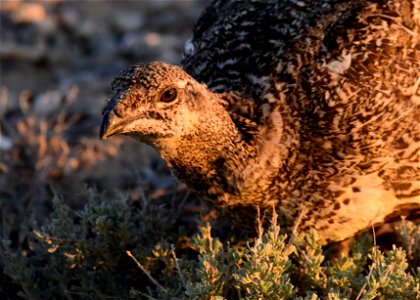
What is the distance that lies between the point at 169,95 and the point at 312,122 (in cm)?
75

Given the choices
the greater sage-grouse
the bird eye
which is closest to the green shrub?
the greater sage-grouse

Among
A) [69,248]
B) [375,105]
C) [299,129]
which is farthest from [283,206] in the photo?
[69,248]

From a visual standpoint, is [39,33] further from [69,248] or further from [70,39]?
[69,248]

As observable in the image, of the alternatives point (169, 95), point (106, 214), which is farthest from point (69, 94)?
point (169, 95)

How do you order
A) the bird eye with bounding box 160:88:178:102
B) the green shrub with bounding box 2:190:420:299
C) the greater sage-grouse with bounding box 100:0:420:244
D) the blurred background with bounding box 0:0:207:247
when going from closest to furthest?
the green shrub with bounding box 2:190:420:299, the bird eye with bounding box 160:88:178:102, the greater sage-grouse with bounding box 100:0:420:244, the blurred background with bounding box 0:0:207:247

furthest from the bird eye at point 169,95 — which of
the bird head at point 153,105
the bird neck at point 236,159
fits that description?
the bird neck at point 236,159

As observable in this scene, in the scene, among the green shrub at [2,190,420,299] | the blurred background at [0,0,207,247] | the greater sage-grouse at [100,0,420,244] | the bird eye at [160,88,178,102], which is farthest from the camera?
the blurred background at [0,0,207,247]

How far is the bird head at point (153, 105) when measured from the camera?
3227 millimetres

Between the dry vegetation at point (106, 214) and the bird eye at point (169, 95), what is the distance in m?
0.72

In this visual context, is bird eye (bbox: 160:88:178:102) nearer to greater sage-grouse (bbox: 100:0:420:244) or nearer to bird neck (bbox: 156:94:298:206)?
greater sage-grouse (bbox: 100:0:420:244)

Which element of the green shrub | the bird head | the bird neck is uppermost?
the bird head

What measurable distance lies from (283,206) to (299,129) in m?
0.41

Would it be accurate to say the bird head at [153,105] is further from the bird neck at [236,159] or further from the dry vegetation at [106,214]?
the dry vegetation at [106,214]

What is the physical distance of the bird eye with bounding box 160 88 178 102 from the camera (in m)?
3.30
